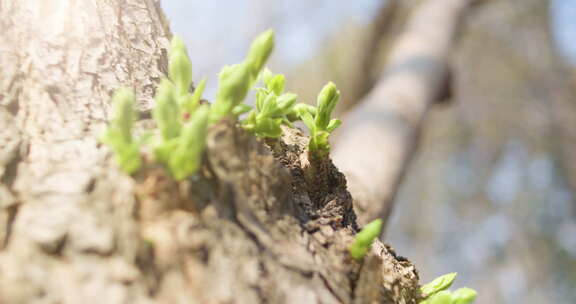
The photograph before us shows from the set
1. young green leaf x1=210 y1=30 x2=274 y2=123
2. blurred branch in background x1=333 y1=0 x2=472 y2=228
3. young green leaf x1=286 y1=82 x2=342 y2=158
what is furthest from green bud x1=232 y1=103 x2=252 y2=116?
blurred branch in background x1=333 y1=0 x2=472 y2=228

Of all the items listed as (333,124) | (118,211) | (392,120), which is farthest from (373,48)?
(118,211)

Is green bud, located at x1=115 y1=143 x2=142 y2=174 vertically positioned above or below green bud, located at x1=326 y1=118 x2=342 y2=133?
below

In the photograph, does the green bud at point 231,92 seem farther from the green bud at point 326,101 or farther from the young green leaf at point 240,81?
the green bud at point 326,101

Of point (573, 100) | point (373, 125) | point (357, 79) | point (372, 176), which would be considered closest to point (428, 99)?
point (373, 125)

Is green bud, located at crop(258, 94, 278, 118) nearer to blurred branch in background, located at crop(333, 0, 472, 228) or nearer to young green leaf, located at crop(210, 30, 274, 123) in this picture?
young green leaf, located at crop(210, 30, 274, 123)

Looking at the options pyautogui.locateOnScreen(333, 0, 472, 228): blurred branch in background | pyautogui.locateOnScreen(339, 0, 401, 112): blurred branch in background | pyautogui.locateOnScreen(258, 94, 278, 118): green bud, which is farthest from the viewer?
pyautogui.locateOnScreen(339, 0, 401, 112): blurred branch in background

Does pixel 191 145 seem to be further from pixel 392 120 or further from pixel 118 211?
pixel 392 120
